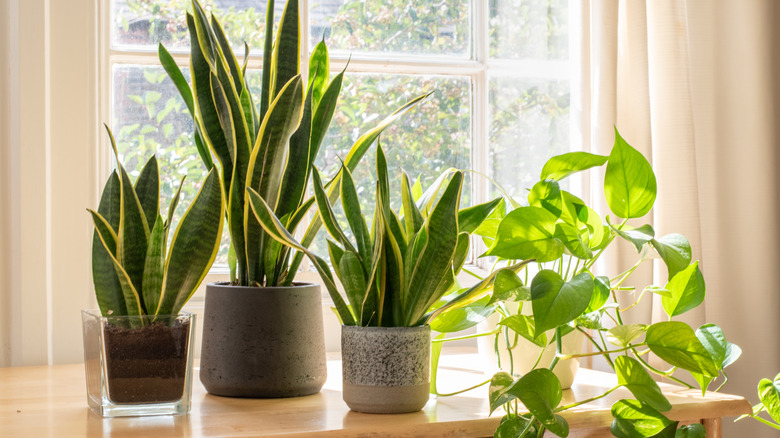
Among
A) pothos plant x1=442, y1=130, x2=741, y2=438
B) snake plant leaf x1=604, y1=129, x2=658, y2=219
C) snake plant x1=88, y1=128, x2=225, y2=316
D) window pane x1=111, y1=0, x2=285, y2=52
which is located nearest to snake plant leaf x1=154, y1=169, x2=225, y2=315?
snake plant x1=88, y1=128, x2=225, y2=316

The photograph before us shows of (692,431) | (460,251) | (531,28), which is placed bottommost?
(692,431)

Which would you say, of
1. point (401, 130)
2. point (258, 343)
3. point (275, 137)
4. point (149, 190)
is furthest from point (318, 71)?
point (401, 130)

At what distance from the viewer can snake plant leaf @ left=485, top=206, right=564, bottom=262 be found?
780mm

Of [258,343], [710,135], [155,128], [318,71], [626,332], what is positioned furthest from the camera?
[155,128]

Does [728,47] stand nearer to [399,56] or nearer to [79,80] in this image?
[399,56]

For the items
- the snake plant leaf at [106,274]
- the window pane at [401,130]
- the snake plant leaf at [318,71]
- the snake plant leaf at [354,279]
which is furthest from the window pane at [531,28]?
the snake plant leaf at [106,274]

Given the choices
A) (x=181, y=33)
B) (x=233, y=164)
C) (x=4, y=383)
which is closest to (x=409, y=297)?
(x=233, y=164)

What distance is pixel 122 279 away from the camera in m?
0.87

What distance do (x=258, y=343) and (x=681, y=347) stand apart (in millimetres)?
499

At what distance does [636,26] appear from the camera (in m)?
1.28

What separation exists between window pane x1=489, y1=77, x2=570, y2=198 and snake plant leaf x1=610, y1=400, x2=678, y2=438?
0.75 meters

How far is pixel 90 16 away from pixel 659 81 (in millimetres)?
1002

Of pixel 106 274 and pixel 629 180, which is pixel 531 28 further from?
pixel 106 274

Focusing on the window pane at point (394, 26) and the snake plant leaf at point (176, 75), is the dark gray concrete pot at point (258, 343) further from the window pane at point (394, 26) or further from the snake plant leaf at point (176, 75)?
the window pane at point (394, 26)
